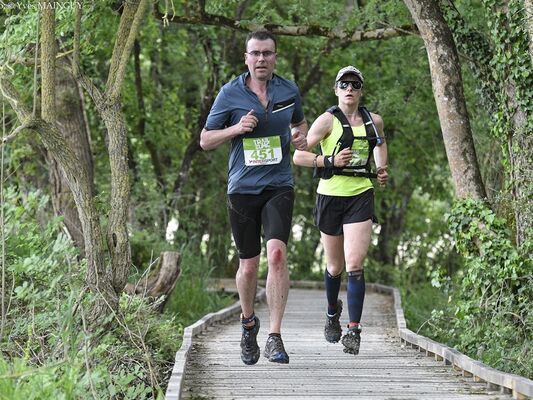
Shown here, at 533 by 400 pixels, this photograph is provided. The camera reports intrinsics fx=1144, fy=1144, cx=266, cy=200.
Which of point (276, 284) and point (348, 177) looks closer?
point (276, 284)

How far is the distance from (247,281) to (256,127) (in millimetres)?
1153

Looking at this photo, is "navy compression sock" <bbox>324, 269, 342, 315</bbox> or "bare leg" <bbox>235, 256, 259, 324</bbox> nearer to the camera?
"bare leg" <bbox>235, 256, 259, 324</bbox>

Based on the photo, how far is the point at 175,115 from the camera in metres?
23.3

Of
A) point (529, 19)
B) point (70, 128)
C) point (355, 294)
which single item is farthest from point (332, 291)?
point (70, 128)

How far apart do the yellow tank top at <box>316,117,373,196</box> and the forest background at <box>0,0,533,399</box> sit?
1680 mm

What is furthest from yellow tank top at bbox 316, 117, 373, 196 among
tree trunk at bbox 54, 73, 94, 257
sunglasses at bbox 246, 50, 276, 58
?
tree trunk at bbox 54, 73, 94, 257

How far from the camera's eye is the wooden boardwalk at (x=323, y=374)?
731 cm

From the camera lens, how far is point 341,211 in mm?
9008

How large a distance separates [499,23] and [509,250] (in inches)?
84.4

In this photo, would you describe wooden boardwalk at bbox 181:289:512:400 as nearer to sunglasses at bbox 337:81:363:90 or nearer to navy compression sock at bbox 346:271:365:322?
navy compression sock at bbox 346:271:365:322

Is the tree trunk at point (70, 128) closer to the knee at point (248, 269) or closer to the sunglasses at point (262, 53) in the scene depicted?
the knee at point (248, 269)

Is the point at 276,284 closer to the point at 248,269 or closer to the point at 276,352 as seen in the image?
the point at 248,269

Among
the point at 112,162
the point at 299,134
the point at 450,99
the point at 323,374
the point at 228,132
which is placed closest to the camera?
the point at 228,132

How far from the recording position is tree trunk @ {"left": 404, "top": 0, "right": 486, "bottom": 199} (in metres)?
11.2
